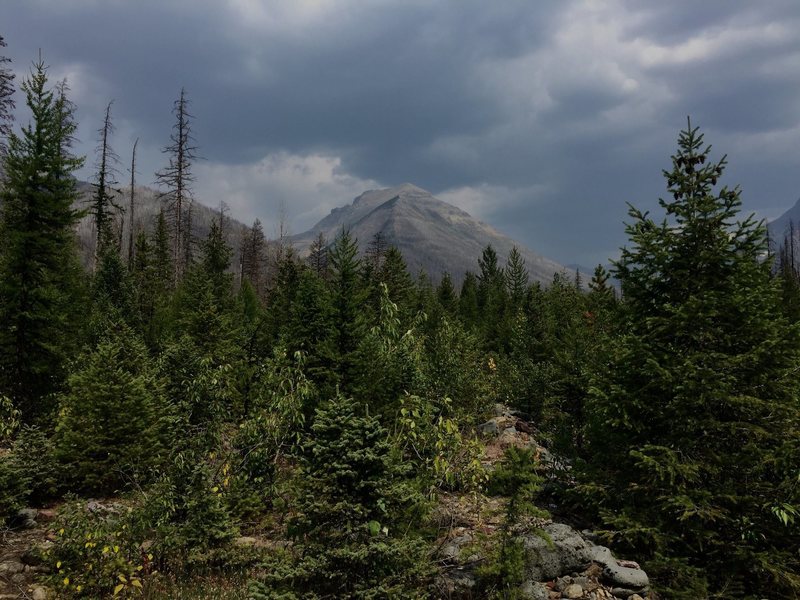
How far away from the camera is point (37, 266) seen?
578 inches

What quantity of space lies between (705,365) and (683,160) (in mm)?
4005

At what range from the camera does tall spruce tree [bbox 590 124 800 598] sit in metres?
6.79

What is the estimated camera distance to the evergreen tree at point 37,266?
14.3 meters

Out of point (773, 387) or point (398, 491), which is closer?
point (398, 491)

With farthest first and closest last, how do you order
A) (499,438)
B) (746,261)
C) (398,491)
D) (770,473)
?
1. (499,438)
2. (746,261)
3. (770,473)
4. (398,491)

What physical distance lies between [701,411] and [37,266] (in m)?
18.6

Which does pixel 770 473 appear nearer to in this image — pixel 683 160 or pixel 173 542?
pixel 683 160

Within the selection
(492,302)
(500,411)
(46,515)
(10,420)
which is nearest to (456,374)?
(500,411)

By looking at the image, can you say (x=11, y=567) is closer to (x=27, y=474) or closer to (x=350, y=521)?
(x=27, y=474)

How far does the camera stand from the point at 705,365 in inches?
296

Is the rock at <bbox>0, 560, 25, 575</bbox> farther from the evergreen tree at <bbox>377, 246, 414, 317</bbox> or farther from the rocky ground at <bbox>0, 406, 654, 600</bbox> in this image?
the evergreen tree at <bbox>377, 246, 414, 317</bbox>

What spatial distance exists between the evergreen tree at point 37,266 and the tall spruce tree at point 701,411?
1655 centimetres

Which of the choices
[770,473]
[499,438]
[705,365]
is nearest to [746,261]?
[705,365]

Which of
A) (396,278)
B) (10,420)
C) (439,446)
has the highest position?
(396,278)
